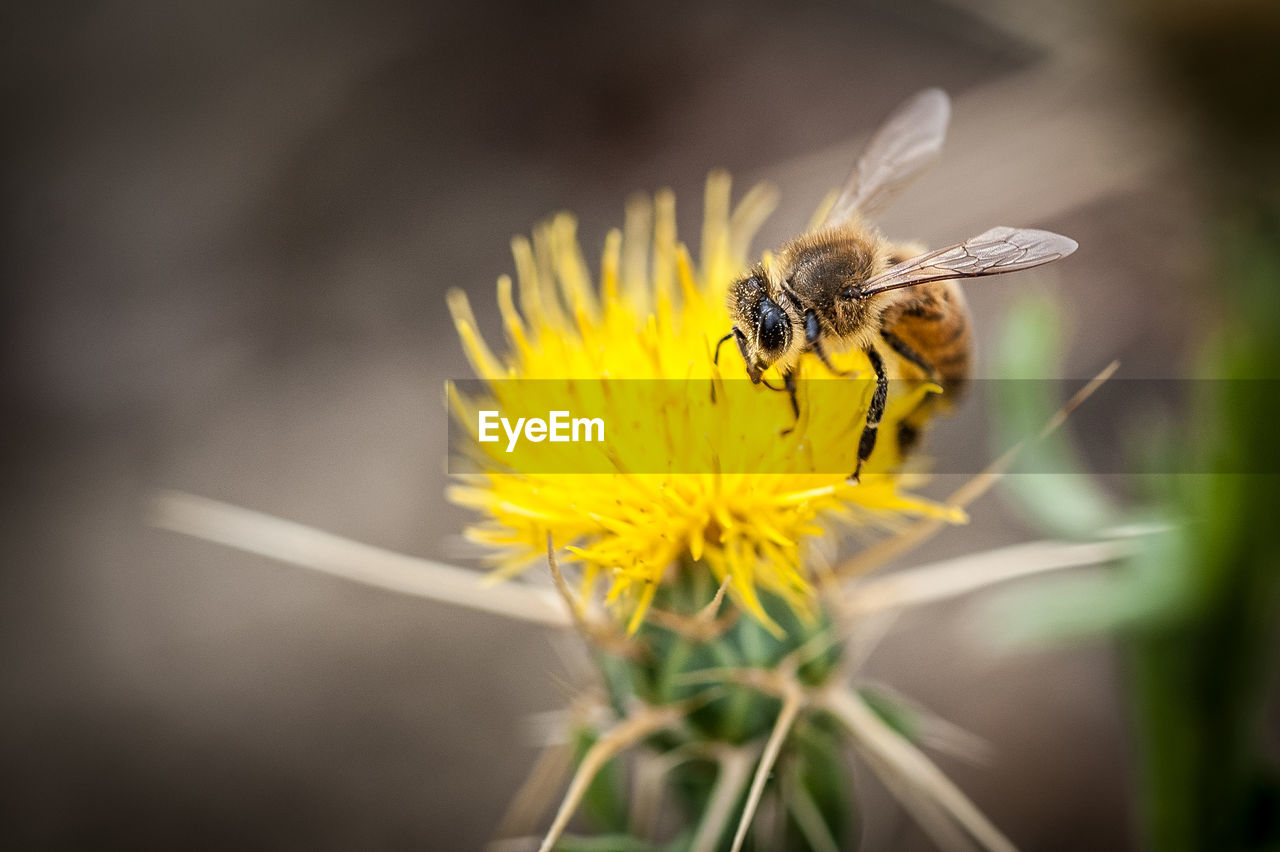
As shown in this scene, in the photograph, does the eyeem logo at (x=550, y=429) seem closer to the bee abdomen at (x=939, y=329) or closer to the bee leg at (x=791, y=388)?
the bee leg at (x=791, y=388)

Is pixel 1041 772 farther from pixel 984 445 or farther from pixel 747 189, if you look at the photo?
pixel 747 189

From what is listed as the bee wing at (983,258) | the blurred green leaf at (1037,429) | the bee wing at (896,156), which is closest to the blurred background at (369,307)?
the blurred green leaf at (1037,429)

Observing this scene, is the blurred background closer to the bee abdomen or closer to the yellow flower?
the yellow flower

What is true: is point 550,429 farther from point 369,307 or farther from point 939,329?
point 369,307

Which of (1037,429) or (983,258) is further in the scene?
(1037,429)

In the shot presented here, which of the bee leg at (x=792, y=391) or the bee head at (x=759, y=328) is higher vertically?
the bee head at (x=759, y=328)

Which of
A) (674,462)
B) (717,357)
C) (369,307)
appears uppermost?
(369,307)

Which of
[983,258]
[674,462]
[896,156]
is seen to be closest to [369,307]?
[896,156]
